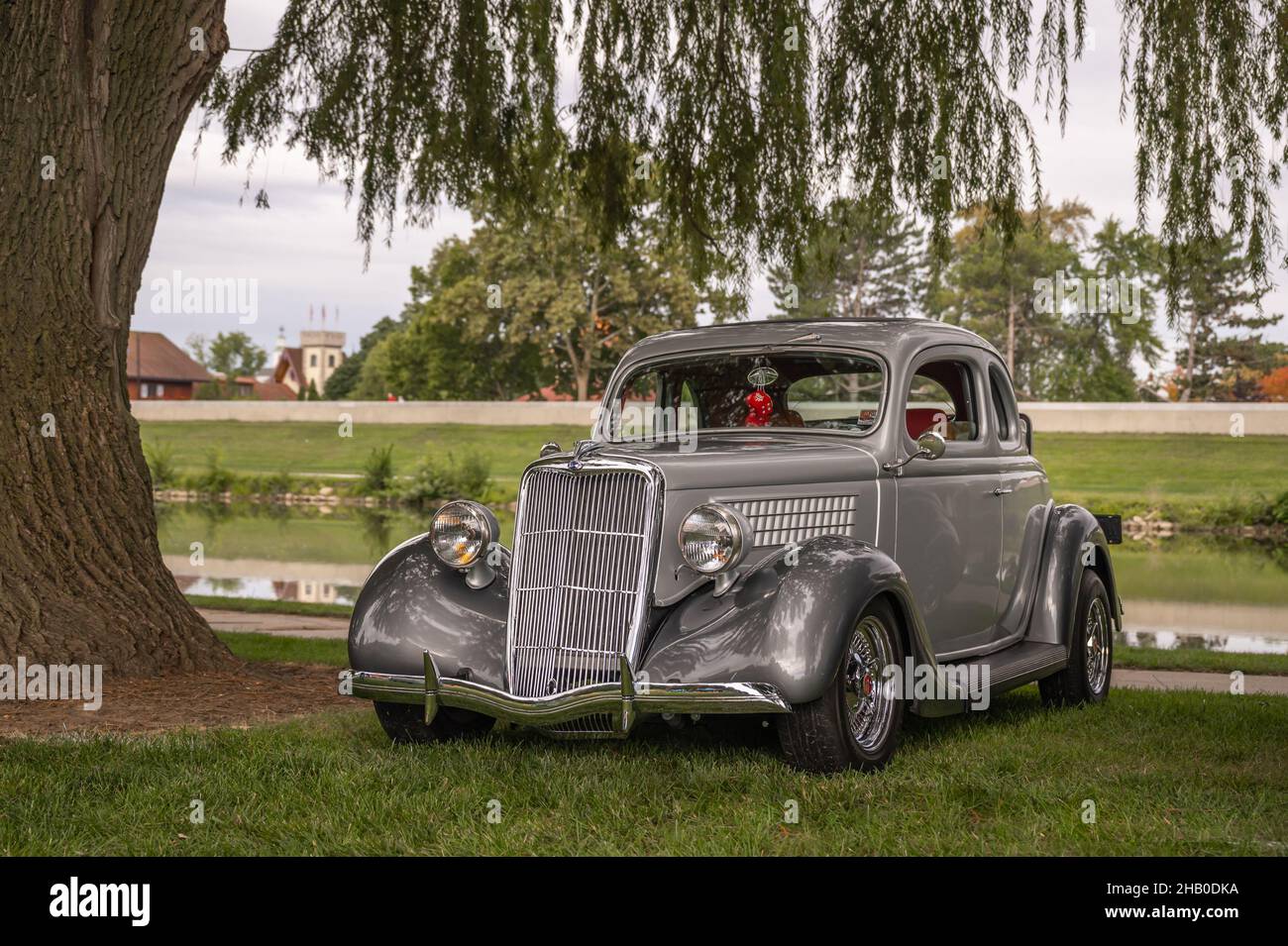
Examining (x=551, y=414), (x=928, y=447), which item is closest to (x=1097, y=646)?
(x=928, y=447)

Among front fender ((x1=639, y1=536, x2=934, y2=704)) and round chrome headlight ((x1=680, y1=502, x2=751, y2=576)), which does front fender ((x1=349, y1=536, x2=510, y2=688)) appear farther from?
→ round chrome headlight ((x1=680, y1=502, x2=751, y2=576))

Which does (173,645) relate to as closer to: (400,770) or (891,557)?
(400,770)

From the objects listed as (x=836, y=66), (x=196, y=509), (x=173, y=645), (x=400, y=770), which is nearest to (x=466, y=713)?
(x=400, y=770)

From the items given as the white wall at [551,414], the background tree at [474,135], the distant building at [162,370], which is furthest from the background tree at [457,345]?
the background tree at [474,135]

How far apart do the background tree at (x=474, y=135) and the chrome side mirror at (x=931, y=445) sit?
3.50 meters

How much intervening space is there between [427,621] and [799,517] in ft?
5.44

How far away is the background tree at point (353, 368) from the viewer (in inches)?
3780

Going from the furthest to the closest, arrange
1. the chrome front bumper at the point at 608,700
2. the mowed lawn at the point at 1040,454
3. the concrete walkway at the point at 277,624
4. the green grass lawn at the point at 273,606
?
the mowed lawn at the point at 1040,454 < the green grass lawn at the point at 273,606 < the concrete walkway at the point at 277,624 < the chrome front bumper at the point at 608,700

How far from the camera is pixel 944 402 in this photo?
25.5 ft

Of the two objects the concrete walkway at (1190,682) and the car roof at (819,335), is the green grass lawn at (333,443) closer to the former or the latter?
the concrete walkway at (1190,682)

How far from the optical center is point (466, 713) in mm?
6805

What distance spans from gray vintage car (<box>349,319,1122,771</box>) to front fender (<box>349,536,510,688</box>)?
1 cm

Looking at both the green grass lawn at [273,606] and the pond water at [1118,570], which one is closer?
the green grass lawn at [273,606]

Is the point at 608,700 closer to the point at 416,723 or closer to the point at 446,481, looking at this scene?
the point at 416,723
